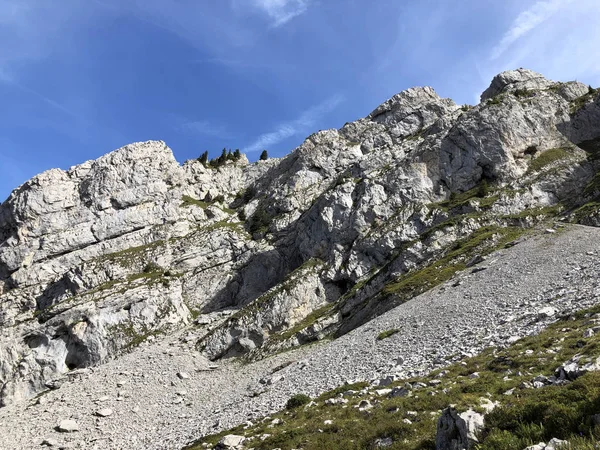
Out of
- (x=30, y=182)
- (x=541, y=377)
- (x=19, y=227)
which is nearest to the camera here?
(x=541, y=377)

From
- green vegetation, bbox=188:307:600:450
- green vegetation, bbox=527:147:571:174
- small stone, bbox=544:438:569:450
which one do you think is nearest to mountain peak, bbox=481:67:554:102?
green vegetation, bbox=527:147:571:174

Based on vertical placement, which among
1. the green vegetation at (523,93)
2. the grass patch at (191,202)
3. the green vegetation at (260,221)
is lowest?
the green vegetation at (260,221)

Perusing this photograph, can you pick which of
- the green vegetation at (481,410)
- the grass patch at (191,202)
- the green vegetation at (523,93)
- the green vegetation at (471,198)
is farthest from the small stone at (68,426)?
the green vegetation at (523,93)

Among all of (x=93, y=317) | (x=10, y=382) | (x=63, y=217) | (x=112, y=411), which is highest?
(x=63, y=217)

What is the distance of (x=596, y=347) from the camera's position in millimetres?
15617

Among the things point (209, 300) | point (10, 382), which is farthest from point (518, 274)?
point (10, 382)

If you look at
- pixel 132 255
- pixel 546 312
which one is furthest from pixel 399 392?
pixel 132 255

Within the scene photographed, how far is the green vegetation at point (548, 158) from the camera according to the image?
2918 inches

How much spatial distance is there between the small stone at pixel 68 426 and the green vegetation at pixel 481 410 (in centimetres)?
2237

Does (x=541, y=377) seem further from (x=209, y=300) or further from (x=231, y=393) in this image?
Answer: (x=209, y=300)

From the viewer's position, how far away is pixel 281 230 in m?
91.7

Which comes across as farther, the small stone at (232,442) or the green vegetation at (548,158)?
the green vegetation at (548,158)

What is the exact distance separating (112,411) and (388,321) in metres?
30.6

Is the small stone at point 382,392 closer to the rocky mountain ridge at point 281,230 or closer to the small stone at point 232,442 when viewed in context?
the small stone at point 232,442
